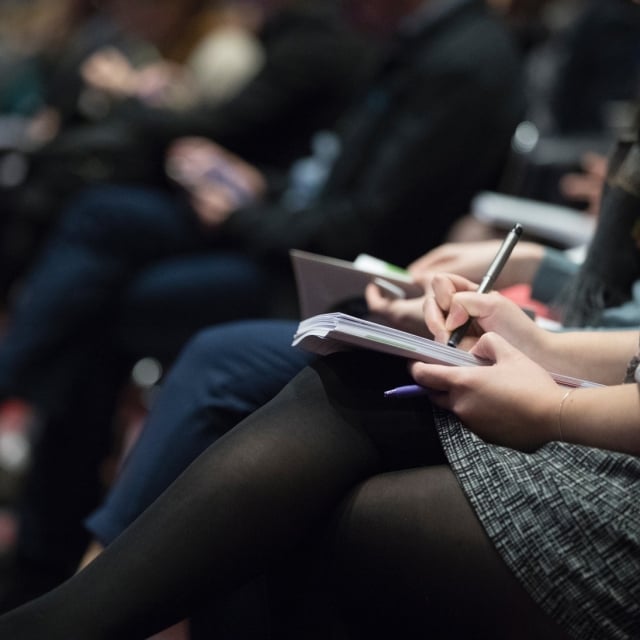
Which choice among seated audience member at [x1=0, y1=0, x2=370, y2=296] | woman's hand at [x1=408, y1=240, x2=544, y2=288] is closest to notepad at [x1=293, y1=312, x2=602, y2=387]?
woman's hand at [x1=408, y1=240, x2=544, y2=288]

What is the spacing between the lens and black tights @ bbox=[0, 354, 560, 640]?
89cm

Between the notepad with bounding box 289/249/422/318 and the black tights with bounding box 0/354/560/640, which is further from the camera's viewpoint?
the notepad with bounding box 289/249/422/318

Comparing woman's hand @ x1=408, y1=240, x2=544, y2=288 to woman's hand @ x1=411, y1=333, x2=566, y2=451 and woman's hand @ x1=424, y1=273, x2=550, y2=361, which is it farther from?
woman's hand @ x1=411, y1=333, x2=566, y2=451

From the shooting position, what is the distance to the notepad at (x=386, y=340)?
3.10 feet

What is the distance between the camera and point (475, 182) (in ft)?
6.25

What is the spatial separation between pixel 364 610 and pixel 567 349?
329mm

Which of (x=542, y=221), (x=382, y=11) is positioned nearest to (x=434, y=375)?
(x=542, y=221)

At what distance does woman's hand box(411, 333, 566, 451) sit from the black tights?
0.06m

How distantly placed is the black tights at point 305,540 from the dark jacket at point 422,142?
3.19ft

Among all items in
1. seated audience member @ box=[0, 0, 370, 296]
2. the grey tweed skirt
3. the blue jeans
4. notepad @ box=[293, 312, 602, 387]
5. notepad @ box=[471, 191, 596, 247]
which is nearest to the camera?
the grey tweed skirt

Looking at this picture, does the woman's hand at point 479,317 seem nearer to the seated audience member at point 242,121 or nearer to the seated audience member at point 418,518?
the seated audience member at point 418,518

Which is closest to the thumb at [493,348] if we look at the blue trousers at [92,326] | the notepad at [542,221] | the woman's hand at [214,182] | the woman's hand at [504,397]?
the woman's hand at [504,397]

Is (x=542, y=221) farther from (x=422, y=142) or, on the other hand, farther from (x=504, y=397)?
(x=504, y=397)

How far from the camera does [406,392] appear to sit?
38.9 inches
